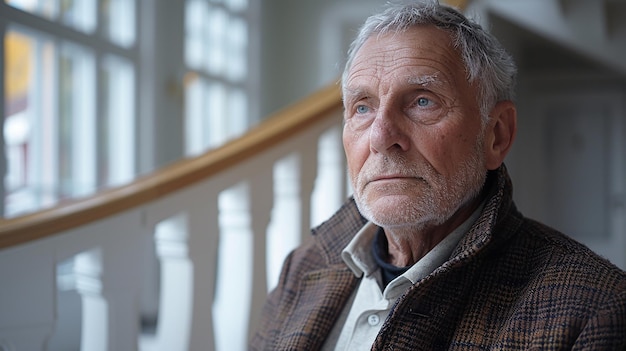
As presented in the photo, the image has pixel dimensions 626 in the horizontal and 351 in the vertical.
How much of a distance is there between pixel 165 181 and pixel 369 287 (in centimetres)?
52

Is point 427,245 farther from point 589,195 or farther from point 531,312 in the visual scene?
point 589,195

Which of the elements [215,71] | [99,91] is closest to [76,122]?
[99,91]

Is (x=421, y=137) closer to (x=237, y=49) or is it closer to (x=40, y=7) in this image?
(x=40, y=7)

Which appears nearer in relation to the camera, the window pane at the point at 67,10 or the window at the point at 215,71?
the window pane at the point at 67,10

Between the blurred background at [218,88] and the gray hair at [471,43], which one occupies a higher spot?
the gray hair at [471,43]

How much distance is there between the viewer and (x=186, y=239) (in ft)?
5.12

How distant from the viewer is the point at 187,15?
14.4ft

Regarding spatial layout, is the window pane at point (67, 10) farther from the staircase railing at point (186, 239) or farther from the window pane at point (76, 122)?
the staircase railing at point (186, 239)

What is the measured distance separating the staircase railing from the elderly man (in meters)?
0.38

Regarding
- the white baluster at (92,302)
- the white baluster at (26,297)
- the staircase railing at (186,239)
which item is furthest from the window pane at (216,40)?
the white baluster at (26,297)

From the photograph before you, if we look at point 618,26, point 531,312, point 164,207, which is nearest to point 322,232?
point 164,207

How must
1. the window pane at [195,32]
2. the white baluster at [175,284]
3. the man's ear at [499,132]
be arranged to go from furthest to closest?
1. the window pane at [195,32]
2. the white baluster at [175,284]
3. the man's ear at [499,132]

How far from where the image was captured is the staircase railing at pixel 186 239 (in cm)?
132

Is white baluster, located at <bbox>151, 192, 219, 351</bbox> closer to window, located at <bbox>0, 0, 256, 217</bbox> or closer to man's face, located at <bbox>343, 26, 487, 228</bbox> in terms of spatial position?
man's face, located at <bbox>343, 26, 487, 228</bbox>
